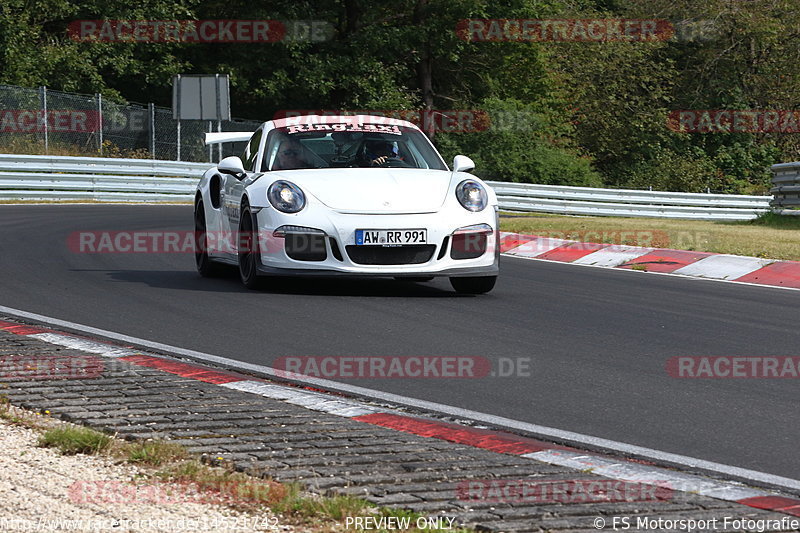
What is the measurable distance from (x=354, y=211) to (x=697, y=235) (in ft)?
26.4

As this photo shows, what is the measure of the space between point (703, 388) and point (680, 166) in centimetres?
3483

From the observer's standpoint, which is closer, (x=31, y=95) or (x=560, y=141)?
(x=31, y=95)

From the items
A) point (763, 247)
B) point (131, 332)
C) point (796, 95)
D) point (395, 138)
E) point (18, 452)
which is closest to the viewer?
point (18, 452)

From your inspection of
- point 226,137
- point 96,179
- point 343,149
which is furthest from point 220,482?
point 96,179

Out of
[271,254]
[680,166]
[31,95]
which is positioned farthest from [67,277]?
[680,166]

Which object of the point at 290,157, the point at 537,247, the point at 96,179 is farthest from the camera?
the point at 96,179

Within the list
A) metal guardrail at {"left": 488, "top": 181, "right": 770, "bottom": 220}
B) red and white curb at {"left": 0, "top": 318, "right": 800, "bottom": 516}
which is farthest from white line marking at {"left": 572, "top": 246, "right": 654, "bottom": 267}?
metal guardrail at {"left": 488, "top": 181, "right": 770, "bottom": 220}

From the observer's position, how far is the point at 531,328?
8281 millimetres

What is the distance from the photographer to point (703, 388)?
6.29 metres

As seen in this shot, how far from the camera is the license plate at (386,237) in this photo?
9.44 m

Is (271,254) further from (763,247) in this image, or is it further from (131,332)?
(763,247)

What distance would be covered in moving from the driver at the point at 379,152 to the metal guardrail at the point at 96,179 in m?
17.3

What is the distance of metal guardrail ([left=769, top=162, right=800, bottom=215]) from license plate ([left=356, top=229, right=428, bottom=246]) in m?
12.1

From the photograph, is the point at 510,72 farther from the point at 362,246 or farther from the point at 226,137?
the point at 362,246
